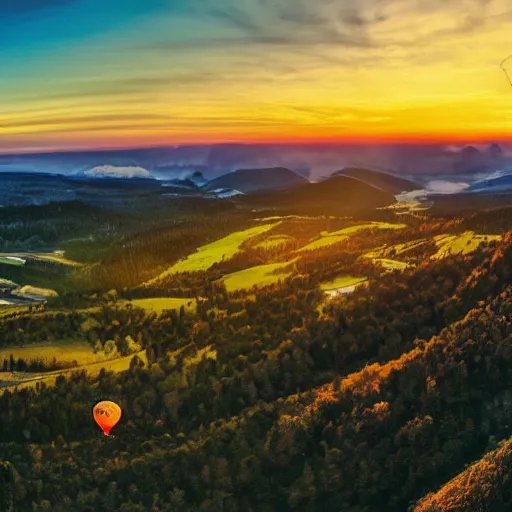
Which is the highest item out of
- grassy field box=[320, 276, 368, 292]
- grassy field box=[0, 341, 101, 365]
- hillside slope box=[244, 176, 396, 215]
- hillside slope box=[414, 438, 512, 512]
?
hillside slope box=[244, 176, 396, 215]

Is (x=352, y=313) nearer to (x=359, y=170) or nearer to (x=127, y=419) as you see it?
Result: (x=127, y=419)

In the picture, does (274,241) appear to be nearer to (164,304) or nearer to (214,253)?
(214,253)

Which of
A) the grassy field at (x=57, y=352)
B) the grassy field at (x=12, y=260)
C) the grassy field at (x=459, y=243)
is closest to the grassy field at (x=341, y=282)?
the grassy field at (x=459, y=243)

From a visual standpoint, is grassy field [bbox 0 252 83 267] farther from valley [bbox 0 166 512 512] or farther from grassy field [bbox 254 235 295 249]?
grassy field [bbox 254 235 295 249]

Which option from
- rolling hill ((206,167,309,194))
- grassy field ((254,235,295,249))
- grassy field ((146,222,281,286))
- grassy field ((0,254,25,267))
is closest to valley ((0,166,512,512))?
grassy field ((146,222,281,286))

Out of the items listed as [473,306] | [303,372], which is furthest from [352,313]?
[473,306]

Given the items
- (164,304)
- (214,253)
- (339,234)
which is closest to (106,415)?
(164,304)
